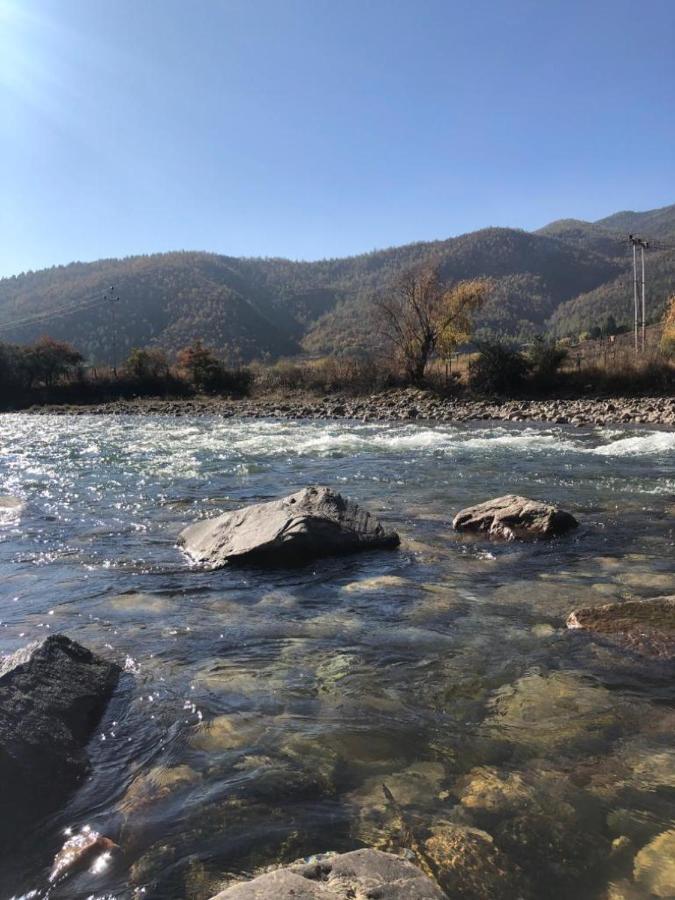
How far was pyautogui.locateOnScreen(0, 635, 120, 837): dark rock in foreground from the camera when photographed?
2.96 m

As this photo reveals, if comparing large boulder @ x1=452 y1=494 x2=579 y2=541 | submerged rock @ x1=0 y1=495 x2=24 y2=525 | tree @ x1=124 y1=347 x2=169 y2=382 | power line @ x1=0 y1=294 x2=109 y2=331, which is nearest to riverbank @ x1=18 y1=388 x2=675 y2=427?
tree @ x1=124 y1=347 x2=169 y2=382

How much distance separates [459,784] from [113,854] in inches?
63.7

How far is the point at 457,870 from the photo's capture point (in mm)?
2521

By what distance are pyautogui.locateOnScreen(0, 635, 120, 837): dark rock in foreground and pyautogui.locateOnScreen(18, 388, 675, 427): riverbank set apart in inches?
904

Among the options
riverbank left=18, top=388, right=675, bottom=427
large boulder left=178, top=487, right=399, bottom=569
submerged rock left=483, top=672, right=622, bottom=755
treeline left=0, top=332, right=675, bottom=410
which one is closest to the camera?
submerged rock left=483, top=672, right=622, bottom=755

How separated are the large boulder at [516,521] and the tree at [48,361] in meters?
56.1

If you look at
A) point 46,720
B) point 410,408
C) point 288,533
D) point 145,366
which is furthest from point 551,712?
point 145,366

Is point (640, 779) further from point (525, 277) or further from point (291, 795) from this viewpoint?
point (525, 277)

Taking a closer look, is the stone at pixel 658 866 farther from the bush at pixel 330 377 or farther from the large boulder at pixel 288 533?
the bush at pixel 330 377

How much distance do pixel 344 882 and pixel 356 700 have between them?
181cm

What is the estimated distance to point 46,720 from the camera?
11.2 feet

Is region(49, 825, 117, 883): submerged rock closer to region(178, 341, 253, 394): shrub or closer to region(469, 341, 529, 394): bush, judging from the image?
region(469, 341, 529, 394): bush

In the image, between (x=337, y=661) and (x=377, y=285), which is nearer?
(x=337, y=661)

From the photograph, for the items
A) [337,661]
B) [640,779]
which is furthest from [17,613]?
[640,779]
